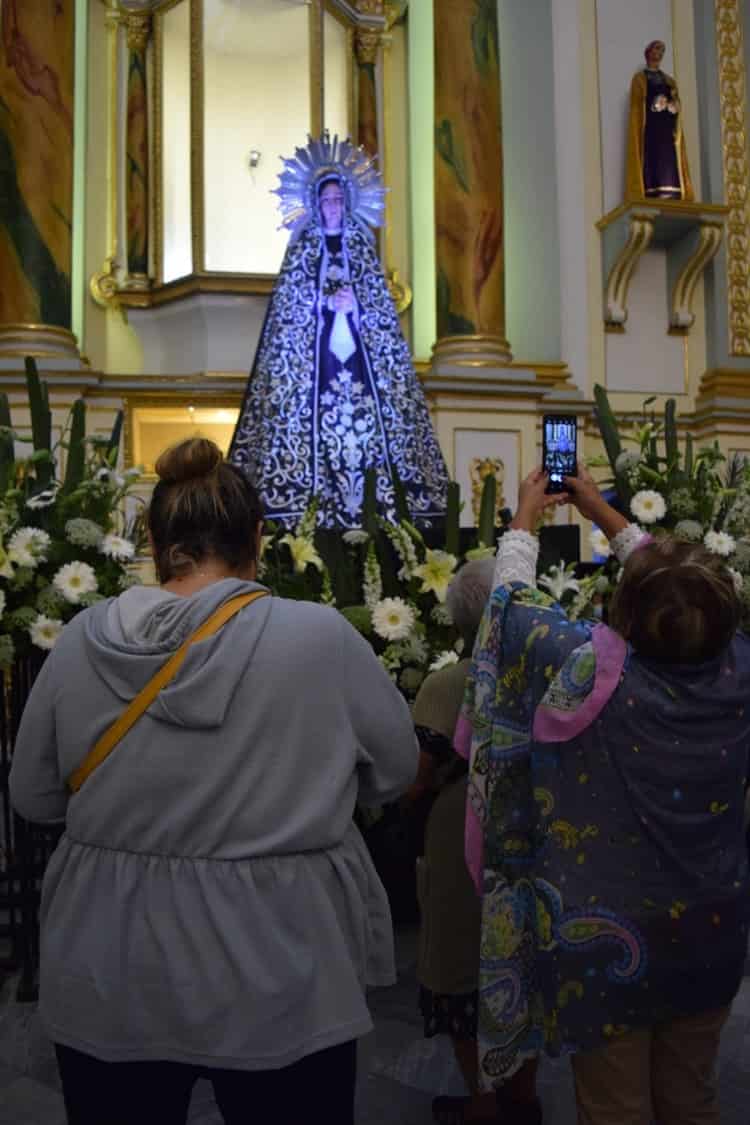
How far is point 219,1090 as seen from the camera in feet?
4.48

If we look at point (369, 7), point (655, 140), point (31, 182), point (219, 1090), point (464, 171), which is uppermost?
point (369, 7)

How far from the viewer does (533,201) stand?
25.9 ft

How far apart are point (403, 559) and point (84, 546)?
32.7 inches

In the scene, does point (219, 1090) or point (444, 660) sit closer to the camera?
point (219, 1090)

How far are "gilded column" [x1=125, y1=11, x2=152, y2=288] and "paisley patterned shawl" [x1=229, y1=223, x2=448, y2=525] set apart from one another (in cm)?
260

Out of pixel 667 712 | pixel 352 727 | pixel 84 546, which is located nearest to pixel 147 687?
pixel 352 727

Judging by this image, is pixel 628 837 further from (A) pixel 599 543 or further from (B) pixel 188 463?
(A) pixel 599 543

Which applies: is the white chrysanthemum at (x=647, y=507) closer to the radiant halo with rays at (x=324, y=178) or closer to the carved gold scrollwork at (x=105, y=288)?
the radiant halo with rays at (x=324, y=178)

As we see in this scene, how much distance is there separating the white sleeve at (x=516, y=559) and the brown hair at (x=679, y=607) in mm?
264

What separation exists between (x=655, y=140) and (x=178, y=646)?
24.8ft

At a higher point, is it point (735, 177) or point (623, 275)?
point (735, 177)

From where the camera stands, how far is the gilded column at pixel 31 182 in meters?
6.71

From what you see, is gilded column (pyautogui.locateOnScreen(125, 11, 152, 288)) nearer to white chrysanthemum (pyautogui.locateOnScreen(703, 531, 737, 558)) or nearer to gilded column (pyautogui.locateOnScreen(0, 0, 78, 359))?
gilded column (pyautogui.locateOnScreen(0, 0, 78, 359))

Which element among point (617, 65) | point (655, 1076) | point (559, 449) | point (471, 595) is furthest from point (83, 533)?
point (617, 65)
